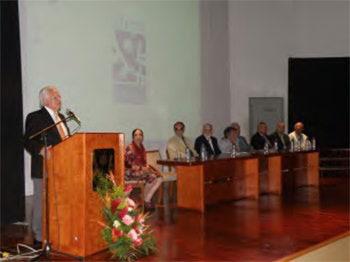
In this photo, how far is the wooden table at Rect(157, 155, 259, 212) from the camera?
6.12 m

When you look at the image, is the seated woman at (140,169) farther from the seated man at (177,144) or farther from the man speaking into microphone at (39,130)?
the man speaking into microphone at (39,130)

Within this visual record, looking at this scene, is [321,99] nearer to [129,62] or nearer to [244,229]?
[129,62]

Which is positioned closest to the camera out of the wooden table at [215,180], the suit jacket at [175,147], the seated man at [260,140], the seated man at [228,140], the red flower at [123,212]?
the red flower at [123,212]

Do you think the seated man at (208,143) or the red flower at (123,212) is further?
the seated man at (208,143)

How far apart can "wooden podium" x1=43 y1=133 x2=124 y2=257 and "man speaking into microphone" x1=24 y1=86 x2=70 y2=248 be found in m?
0.25

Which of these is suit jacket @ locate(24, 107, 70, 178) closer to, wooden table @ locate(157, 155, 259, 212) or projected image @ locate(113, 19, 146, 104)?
wooden table @ locate(157, 155, 259, 212)

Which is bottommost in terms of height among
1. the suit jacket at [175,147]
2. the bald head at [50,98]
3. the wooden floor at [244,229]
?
the wooden floor at [244,229]

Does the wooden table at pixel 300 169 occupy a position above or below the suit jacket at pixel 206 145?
below

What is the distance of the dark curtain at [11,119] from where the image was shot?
622 centimetres

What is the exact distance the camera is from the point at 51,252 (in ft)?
13.0

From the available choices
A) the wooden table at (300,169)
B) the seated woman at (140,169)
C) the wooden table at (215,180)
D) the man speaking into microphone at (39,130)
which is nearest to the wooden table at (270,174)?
the wooden table at (300,169)

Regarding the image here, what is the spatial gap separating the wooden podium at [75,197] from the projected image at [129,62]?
13.7 ft

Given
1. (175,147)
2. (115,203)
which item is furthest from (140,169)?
(115,203)

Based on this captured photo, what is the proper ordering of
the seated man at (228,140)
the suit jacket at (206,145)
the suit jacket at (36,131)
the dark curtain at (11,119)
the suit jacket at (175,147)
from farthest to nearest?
the seated man at (228,140)
the suit jacket at (206,145)
the suit jacket at (175,147)
the dark curtain at (11,119)
the suit jacket at (36,131)
